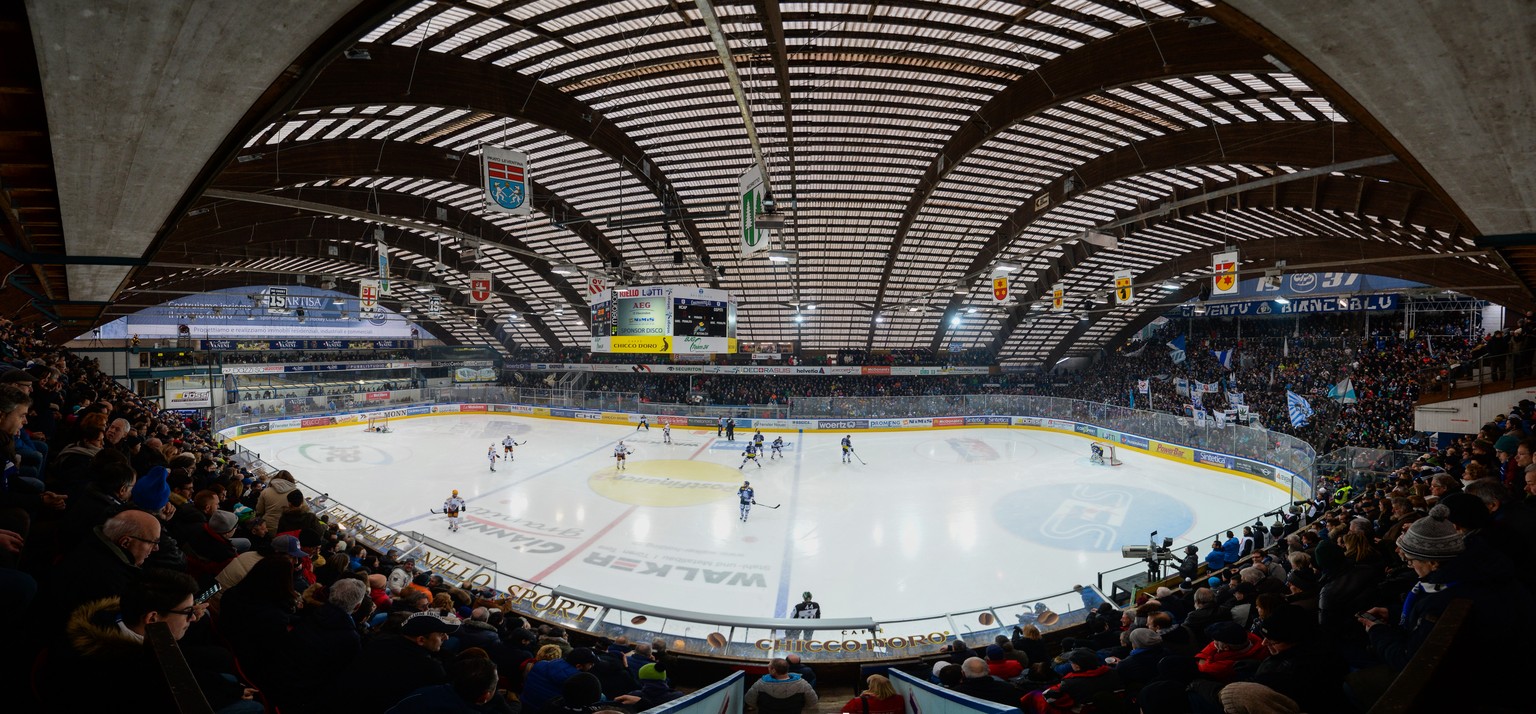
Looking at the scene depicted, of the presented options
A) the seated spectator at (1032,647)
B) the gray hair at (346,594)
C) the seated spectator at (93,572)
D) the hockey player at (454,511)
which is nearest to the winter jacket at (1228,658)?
the seated spectator at (1032,647)

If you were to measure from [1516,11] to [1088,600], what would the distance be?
25.8 ft

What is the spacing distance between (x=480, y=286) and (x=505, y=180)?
10289 millimetres

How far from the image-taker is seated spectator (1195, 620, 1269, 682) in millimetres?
3672

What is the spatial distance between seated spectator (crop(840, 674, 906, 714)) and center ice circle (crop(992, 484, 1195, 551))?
11.4 m

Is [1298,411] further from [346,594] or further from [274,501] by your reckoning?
[274,501]

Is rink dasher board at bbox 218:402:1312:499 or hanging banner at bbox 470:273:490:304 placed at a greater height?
hanging banner at bbox 470:273:490:304

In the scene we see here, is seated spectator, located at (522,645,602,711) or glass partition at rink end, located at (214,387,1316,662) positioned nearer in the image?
seated spectator, located at (522,645,602,711)

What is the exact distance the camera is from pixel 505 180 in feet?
35.6

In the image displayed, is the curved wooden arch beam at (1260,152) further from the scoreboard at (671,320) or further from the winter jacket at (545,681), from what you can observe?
the winter jacket at (545,681)

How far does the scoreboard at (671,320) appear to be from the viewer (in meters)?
17.3

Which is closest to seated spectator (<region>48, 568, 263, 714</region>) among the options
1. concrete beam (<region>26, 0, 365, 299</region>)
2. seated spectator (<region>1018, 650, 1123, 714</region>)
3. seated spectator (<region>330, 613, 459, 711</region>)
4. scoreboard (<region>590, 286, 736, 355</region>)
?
seated spectator (<region>330, 613, 459, 711</region>)

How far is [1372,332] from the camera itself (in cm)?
2841

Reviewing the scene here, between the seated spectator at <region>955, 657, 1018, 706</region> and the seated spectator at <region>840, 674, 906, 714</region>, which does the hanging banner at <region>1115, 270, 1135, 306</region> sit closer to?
the seated spectator at <region>955, 657, 1018, 706</region>

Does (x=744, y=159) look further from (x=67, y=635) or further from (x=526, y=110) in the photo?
(x=67, y=635)
